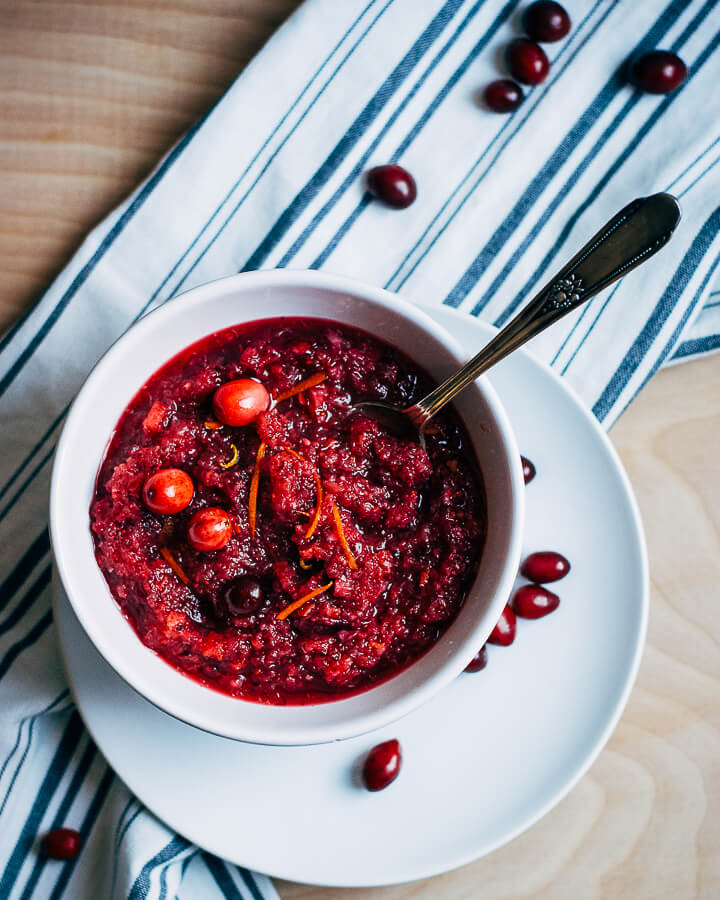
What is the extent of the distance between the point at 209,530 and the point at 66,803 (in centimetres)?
111

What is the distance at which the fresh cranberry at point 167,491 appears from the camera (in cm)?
183

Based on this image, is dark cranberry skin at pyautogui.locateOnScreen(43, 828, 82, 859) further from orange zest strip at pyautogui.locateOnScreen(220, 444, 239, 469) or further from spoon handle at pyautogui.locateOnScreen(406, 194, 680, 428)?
spoon handle at pyautogui.locateOnScreen(406, 194, 680, 428)

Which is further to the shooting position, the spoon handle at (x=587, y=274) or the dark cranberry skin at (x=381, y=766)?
the dark cranberry skin at (x=381, y=766)

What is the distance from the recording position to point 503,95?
2.37 meters

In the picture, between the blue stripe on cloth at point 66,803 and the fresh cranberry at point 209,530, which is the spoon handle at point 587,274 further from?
the blue stripe on cloth at point 66,803

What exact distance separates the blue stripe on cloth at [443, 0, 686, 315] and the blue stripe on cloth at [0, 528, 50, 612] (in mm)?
1339

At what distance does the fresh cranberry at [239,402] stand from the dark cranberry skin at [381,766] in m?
0.95

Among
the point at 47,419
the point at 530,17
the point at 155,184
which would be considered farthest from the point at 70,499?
the point at 530,17

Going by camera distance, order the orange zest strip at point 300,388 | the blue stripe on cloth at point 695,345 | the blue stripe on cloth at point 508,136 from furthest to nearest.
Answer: the blue stripe on cloth at point 695,345 → the blue stripe on cloth at point 508,136 → the orange zest strip at point 300,388

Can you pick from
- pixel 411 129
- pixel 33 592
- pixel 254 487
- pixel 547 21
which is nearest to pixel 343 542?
pixel 254 487

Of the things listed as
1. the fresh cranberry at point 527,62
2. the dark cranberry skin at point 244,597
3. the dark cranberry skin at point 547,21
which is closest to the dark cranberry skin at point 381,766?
the dark cranberry skin at point 244,597

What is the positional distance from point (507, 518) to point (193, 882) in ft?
4.64

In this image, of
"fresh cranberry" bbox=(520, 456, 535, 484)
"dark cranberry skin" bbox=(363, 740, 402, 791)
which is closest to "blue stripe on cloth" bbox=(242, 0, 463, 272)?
"fresh cranberry" bbox=(520, 456, 535, 484)

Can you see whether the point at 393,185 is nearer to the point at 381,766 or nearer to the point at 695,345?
the point at 695,345
